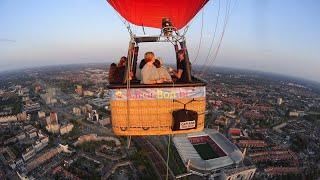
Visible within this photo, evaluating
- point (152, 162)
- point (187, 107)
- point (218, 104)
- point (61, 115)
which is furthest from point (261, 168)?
point (61, 115)

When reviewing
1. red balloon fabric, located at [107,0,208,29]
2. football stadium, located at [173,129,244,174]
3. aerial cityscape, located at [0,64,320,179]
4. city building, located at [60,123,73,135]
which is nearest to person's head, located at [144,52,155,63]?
red balloon fabric, located at [107,0,208,29]

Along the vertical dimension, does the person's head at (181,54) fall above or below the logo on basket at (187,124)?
above

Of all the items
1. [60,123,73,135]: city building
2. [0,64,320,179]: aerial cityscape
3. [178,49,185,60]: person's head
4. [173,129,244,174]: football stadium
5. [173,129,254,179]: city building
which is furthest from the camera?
[60,123,73,135]: city building

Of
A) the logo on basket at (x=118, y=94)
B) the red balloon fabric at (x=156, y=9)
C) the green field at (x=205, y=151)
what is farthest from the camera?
the green field at (x=205, y=151)

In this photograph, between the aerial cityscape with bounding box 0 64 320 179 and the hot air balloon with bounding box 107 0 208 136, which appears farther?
the aerial cityscape with bounding box 0 64 320 179

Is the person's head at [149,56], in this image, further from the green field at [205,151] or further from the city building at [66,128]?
the city building at [66,128]

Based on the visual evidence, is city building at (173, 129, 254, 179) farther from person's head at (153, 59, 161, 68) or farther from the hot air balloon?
person's head at (153, 59, 161, 68)

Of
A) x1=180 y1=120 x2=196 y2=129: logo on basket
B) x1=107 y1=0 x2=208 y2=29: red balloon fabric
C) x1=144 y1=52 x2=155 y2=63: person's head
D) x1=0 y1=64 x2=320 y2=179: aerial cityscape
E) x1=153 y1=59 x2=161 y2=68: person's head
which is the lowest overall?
x1=0 y1=64 x2=320 y2=179: aerial cityscape

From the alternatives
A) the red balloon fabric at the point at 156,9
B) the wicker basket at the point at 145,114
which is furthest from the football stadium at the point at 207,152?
the wicker basket at the point at 145,114
